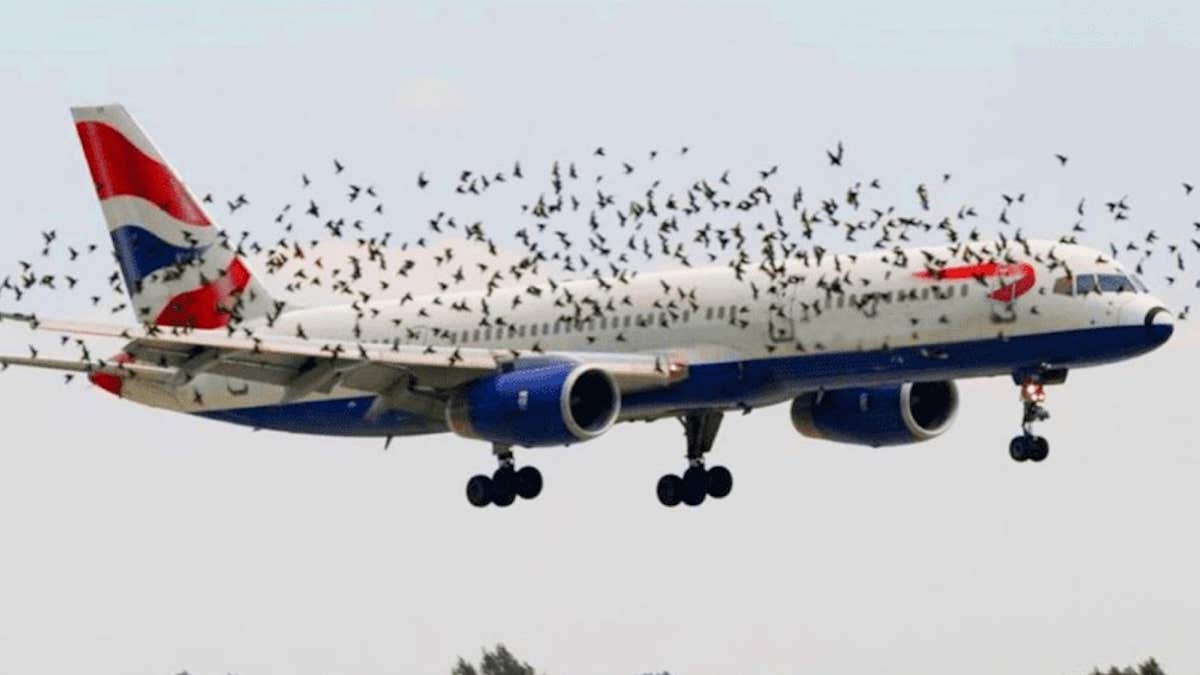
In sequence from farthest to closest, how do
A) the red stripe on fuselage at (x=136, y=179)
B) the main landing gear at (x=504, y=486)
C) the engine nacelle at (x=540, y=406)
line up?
1. the red stripe on fuselage at (x=136, y=179)
2. the main landing gear at (x=504, y=486)
3. the engine nacelle at (x=540, y=406)

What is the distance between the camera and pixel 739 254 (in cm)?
7300

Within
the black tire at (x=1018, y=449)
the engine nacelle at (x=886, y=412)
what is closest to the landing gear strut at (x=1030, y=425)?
the black tire at (x=1018, y=449)

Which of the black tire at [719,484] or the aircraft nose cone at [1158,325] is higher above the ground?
the black tire at [719,484]

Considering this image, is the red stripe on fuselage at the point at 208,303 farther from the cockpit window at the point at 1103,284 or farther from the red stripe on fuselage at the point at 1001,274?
the cockpit window at the point at 1103,284

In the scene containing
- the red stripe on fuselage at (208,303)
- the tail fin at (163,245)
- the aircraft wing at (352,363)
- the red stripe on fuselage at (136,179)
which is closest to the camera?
the aircraft wing at (352,363)

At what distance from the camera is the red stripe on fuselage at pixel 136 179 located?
85375 mm

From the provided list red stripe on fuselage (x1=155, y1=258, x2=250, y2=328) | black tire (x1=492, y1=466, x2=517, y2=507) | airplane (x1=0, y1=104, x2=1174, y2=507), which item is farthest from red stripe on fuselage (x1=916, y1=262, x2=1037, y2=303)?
red stripe on fuselage (x1=155, y1=258, x2=250, y2=328)

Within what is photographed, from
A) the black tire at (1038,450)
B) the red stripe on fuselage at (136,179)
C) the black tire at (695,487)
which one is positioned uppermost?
the red stripe on fuselage at (136,179)

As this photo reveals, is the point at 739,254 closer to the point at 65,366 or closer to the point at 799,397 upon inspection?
the point at 799,397

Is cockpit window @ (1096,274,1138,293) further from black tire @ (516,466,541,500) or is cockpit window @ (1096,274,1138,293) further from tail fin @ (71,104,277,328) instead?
tail fin @ (71,104,277,328)

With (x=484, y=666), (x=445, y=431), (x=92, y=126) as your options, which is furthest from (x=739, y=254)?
(x=484, y=666)

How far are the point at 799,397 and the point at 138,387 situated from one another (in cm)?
1667

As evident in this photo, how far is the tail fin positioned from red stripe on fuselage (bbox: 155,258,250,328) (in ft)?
0.08

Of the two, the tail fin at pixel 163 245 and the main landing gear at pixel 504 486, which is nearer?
the main landing gear at pixel 504 486
